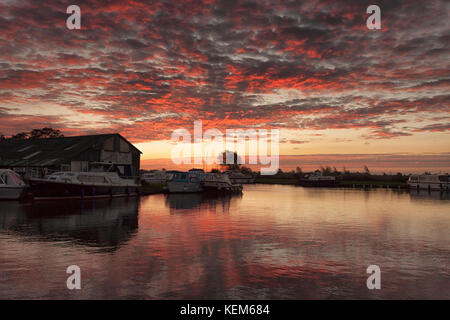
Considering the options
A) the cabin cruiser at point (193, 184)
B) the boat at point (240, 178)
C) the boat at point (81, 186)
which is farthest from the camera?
the boat at point (240, 178)

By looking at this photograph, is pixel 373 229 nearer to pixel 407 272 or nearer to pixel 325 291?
pixel 407 272

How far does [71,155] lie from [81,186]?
1059cm

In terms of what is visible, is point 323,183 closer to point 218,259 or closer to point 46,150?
point 46,150

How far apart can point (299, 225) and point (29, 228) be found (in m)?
17.7

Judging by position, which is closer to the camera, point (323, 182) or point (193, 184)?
point (193, 184)

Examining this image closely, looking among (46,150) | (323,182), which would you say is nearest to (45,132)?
(46,150)

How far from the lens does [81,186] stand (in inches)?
1746

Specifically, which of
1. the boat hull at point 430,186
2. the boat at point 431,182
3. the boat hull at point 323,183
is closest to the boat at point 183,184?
the boat at point 431,182

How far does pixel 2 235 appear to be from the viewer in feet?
62.2

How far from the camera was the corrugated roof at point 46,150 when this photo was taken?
53.8 metres

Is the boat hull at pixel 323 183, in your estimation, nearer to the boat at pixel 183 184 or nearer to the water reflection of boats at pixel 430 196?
the water reflection of boats at pixel 430 196

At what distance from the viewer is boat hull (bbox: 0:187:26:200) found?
3928 cm

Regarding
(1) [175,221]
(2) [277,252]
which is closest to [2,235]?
(1) [175,221]
